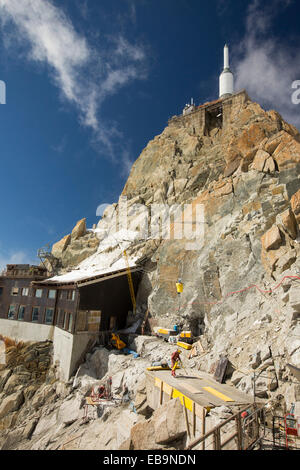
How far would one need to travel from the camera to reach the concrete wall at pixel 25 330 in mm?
32688

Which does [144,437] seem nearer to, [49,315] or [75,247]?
[49,315]

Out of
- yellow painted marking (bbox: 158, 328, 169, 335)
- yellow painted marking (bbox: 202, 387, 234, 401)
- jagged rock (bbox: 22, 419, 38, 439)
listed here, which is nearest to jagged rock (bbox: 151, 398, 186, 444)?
yellow painted marking (bbox: 202, 387, 234, 401)

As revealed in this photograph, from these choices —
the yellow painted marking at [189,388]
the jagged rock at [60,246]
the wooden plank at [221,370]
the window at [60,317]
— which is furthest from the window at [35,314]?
the wooden plank at [221,370]

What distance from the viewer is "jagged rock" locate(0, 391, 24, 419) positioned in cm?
2520

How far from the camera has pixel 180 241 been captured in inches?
1171

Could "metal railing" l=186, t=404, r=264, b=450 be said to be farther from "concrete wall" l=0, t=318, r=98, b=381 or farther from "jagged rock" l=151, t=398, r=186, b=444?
"concrete wall" l=0, t=318, r=98, b=381

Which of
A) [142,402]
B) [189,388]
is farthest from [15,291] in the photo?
[189,388]

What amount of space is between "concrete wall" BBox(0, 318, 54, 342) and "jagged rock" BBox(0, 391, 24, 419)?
6.76 meters

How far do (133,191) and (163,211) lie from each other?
40.0ft

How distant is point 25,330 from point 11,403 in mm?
10387

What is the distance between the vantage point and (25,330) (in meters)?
34.9

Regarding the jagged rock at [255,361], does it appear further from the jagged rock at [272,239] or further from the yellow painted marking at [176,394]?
the jagged rock at [272,239]

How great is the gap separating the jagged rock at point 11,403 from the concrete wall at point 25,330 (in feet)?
22.2
